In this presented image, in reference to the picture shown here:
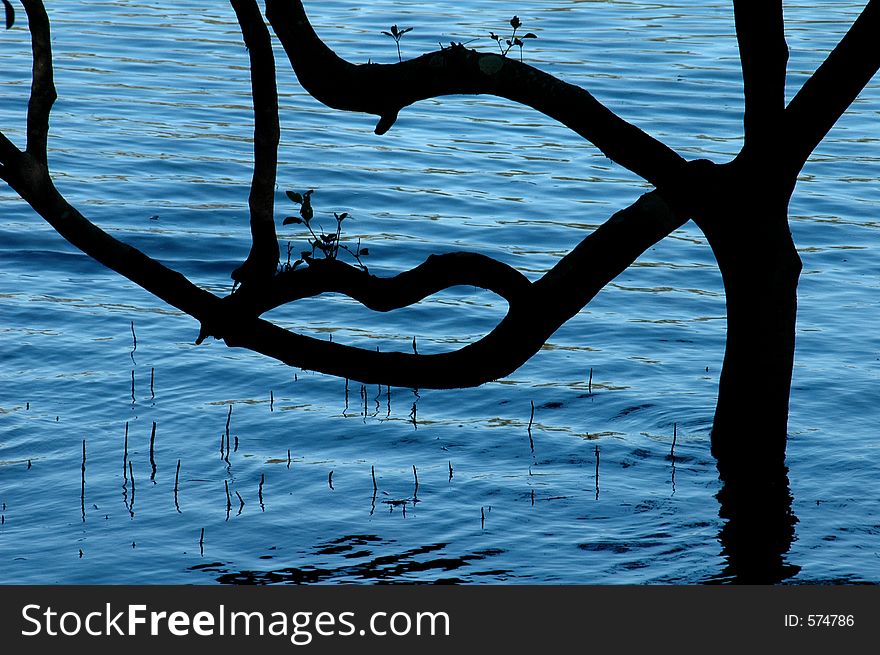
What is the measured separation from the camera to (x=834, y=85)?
28.4 feet

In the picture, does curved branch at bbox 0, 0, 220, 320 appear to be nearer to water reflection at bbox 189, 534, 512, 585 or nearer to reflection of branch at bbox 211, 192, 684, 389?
reflection of branch at bbox 211, 192, 684, 389

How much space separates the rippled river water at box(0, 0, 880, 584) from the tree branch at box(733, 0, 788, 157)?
2674mm

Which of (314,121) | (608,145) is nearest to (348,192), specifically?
(314,121)

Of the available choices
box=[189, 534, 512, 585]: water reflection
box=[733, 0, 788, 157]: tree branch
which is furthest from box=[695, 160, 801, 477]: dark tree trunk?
box=[189, 534, 512, 585]: water reflection

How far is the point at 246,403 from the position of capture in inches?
463

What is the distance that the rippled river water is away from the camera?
30.2ft

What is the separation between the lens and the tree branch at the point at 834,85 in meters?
8.48

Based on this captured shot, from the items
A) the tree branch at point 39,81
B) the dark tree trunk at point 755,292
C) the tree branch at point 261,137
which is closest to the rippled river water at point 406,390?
the dark tree trunk at point 755,292

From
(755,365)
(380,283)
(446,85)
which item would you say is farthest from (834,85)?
(380,283)

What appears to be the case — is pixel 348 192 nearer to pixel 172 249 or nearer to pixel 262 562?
pixel 172 249

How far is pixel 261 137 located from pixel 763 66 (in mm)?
3375

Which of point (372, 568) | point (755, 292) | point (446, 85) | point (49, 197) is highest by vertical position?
point (446, 85)

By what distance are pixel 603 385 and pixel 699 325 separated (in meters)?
2.16

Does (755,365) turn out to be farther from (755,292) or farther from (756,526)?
(756,526)
